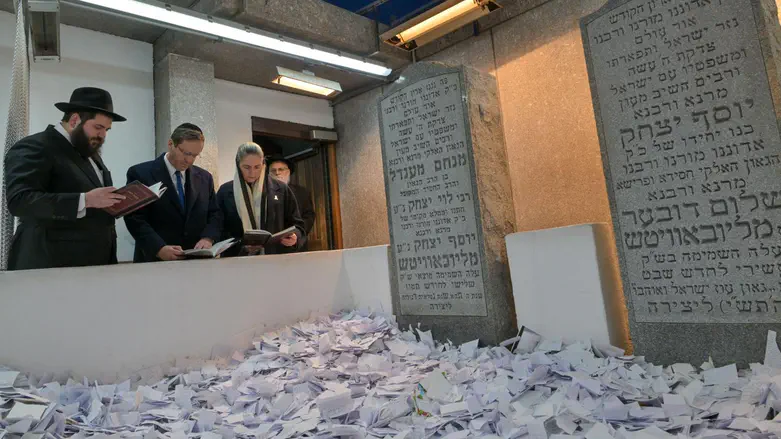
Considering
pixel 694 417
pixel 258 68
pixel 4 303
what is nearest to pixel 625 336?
pixel 694 417

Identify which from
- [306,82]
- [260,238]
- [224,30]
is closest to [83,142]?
[260,238]

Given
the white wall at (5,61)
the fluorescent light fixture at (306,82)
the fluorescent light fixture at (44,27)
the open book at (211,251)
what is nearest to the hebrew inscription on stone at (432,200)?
the open book at (211,251)

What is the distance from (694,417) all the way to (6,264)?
2623 millimetres

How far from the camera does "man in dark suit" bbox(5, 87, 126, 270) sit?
1.99m

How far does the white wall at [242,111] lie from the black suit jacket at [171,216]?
2.34 meters

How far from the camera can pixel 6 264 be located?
2012 millimetres

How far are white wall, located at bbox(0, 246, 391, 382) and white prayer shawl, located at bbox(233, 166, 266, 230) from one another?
359 millimetres

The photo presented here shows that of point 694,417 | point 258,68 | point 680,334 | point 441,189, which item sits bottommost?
point 694,417

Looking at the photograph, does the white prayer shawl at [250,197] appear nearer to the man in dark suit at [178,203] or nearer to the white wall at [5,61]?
the man in dark suit at [178,203]

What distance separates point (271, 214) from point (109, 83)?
2.47 metres

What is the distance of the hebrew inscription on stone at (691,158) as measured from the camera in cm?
178

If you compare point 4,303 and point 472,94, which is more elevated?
point 472,94

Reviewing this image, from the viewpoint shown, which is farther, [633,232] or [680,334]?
[633,232]

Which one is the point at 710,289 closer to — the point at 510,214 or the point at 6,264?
the point at 510,214
